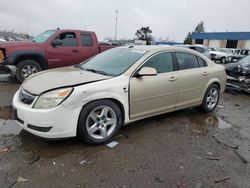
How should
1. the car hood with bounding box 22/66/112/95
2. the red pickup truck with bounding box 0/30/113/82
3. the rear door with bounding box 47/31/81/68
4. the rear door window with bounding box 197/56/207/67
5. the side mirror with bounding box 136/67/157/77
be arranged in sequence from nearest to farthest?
the car hood with bounding box 22/66/112/95, the side mirror with bounding box 136/67/157/77, the rear door window with bounding box 197/56/207/67, the red pickup truck with bounding box 0/30/113/82, the rear door with bounding box 47/31/81/68

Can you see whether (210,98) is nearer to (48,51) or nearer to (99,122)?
(99,122)

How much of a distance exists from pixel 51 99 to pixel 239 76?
691 centimetres

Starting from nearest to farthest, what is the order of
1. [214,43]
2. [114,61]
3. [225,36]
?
1. [114,61]
2. [225,36]
3. [214,43]

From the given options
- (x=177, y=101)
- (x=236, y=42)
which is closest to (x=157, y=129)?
(x=177, y=101)

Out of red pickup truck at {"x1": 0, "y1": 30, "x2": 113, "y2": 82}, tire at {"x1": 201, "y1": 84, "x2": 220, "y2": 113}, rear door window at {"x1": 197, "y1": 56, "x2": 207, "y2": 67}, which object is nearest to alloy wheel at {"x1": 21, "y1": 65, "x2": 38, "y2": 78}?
red pickup truck at {"x1": 0, "y1": 30, "x2": 113, "y2": 82}

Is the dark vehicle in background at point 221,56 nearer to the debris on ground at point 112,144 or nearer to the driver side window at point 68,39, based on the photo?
the driver side window at point 68,39

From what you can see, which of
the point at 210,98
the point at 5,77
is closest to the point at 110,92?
the point at 210,98

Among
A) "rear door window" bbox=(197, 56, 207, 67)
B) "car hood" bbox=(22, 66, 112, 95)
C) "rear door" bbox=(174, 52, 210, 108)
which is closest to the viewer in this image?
"car hood" bbox=(22, 66, 112, 95)

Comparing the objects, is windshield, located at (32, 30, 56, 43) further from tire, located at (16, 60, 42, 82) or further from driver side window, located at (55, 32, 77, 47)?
tire, located at (16, 60, 42, 82)

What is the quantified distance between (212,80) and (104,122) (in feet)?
9.90

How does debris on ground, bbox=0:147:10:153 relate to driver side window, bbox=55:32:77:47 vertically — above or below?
below

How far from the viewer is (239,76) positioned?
8.01 metres

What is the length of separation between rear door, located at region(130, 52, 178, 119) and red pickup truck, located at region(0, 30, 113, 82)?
4.74 m

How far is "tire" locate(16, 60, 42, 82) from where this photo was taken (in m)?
7.66
